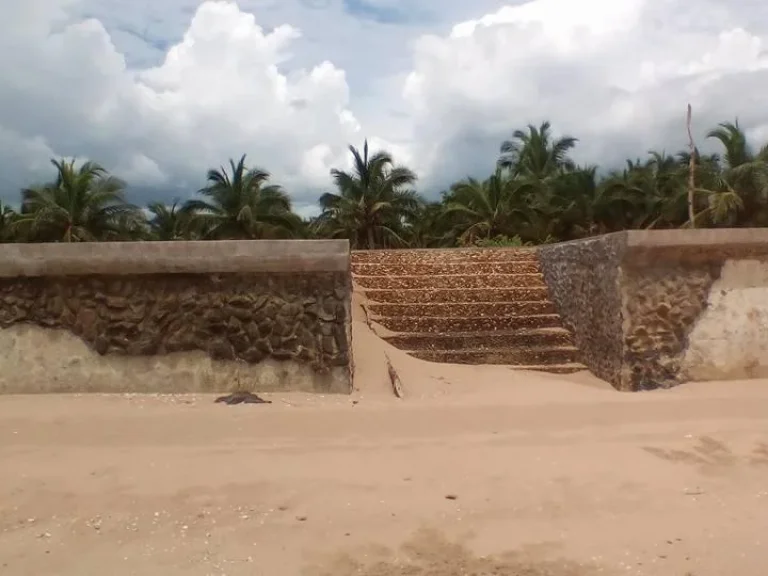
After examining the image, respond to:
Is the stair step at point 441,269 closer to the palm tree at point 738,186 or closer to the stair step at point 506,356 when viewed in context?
the stair step at point 506,356

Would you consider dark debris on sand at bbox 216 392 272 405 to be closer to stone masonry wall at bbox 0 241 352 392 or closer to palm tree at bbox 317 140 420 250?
stone masonry wall at bbox 0 241 352 392

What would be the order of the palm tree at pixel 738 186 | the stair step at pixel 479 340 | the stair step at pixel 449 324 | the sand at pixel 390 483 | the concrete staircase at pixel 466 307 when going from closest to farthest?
the sand at pixel 390 483 → the concrete staircase at pixel 466 307 → the stair step at pixel 479 340 → the stair step at pixel 449 324 → the palm tree at pixel 738 186

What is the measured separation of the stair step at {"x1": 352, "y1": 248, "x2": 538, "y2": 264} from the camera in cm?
968

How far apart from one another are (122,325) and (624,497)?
4134 mm

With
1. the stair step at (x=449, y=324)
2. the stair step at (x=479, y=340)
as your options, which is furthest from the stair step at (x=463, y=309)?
the stair step at (x=479, y=340)

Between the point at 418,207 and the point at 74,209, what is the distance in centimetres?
1158

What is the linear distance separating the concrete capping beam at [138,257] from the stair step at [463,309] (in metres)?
2.48

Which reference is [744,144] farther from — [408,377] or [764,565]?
[764,565]

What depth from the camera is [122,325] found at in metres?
6.07

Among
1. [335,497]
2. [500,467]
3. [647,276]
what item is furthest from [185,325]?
[647,276]

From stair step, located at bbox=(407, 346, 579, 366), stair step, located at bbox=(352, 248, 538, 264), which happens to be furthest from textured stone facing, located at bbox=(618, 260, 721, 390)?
stair step, located at bbox=(352, 248, 538, 264)

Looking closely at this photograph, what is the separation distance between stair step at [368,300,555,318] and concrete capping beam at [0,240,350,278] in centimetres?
248

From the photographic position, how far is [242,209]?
2380 cm

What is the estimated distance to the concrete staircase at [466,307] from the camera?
7652 millimetres
